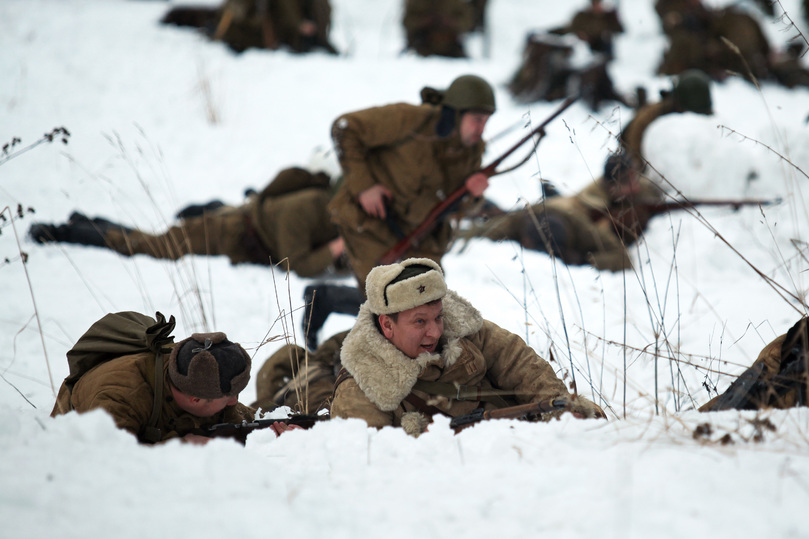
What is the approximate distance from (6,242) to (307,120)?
4160 millimetres

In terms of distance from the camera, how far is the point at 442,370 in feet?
7.20

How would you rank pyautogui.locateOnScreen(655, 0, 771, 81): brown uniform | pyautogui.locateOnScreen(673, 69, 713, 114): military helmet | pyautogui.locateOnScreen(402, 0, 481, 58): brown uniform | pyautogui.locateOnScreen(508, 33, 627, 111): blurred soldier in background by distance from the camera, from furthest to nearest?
pyautogui.locateOnScreen(402, 0, 481, 58): brown uniform, pyautogui.locateOnScreen(655, 0, 771, 81): brown uniform, pyautogui.locateOnScreen(508, 33, 627, 111): blurred soldier in background, pyautogui.locateOnScreen(673, 69, 713, 114): military helmet

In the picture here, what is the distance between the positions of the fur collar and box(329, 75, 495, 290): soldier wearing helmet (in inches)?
56.9

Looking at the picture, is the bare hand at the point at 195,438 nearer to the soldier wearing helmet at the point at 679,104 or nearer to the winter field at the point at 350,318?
the winter field at the point at 350,318

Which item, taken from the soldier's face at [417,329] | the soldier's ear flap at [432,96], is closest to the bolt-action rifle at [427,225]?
the soldier's ear flap at [432,96]

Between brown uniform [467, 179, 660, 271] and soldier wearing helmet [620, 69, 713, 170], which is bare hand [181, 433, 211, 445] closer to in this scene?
brown uniform [467, 179, 660, 271]

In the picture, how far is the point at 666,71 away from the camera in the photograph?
9.55 m

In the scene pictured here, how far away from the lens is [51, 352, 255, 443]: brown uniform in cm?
202

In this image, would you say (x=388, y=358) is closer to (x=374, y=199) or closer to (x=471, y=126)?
(x=374, y=199)

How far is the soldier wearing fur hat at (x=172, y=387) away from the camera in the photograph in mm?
2053

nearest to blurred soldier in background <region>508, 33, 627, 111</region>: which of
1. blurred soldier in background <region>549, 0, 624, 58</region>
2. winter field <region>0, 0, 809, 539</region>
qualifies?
winter field <region>0, 0, 809, 539</region>

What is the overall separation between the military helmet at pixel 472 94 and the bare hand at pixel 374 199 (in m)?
0.56

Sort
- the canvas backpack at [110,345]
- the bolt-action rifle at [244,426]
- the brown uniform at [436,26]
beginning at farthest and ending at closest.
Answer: the brown uniform at [436,26] < the canvas backpack at [110,345] < the bolt-action rifle at [244,426]

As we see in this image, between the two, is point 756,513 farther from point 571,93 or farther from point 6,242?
point 571,93
